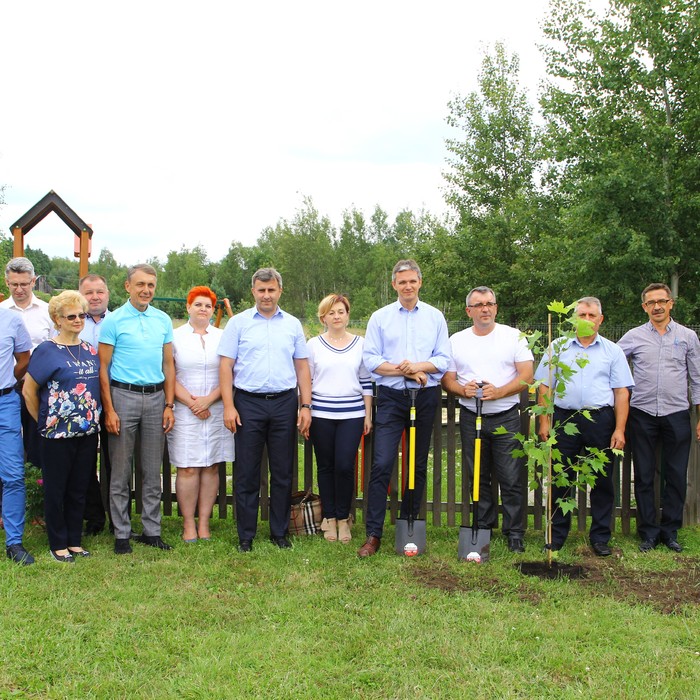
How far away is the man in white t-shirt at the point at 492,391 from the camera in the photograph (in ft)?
15.5

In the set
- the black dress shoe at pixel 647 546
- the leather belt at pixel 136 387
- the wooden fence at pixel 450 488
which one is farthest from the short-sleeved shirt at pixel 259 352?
the black dress shoe at pixel 647 546

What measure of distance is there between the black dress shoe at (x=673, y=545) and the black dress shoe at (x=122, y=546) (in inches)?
153

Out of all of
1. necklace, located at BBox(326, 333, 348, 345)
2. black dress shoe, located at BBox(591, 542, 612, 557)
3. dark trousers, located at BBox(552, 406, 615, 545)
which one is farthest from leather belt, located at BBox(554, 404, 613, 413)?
necklace, located at BBox(326, 333, 348, 345)

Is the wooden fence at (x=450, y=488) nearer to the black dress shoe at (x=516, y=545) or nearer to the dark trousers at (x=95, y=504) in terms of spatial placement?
the dark trousers at (x=95, y=504)

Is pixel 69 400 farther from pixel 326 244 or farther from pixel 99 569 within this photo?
pixel 326 244

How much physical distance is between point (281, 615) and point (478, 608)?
44.0 inches

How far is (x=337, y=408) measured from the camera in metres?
4.84

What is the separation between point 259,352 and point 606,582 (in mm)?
2770

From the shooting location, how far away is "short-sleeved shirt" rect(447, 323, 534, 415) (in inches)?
186

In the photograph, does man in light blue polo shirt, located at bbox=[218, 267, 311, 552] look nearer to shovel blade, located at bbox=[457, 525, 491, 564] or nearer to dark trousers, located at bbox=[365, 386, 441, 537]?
dark trousers, located at bbox=[365, 386, 441, 537]

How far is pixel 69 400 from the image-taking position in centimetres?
439

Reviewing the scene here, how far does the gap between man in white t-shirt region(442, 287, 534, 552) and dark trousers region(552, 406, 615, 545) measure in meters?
0.29

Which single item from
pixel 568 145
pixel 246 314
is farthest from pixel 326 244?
pixel 246 314

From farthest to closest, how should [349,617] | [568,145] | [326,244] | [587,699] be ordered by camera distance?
[326,244] → [568,145] → [349,617] → [587,699]
